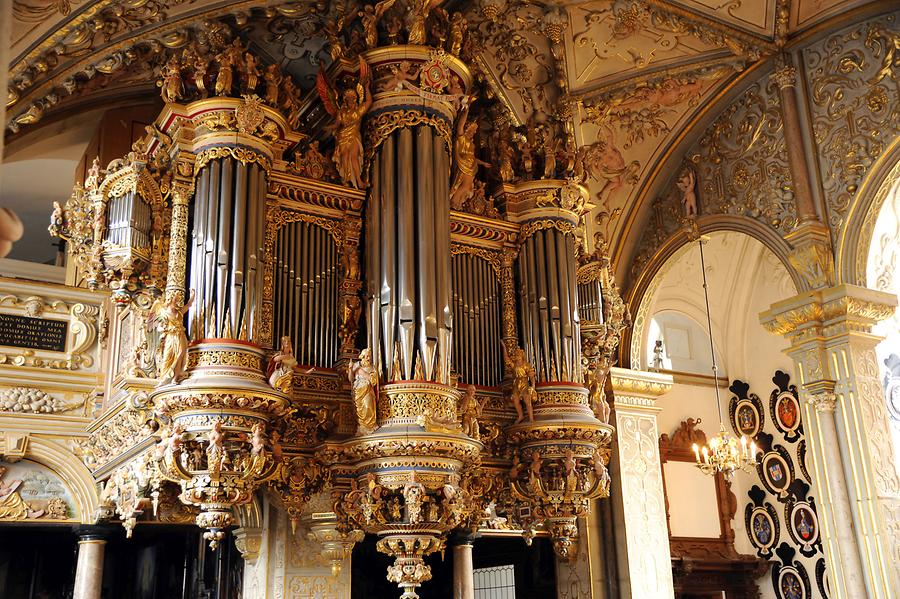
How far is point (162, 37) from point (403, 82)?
2.28 meters

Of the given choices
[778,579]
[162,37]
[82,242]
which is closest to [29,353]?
[82,242]

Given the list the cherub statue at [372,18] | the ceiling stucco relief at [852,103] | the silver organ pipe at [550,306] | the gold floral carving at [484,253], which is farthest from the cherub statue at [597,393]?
the cherub statue at [372,18]

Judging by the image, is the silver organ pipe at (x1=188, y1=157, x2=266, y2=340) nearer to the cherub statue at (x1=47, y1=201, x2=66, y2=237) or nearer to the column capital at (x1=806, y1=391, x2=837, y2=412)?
the cherub statue at (x1=47, y1=201, x2=66, y2=237)

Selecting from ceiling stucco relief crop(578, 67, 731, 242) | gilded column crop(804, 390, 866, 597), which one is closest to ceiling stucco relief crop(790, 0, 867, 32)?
ceiling stucco relief crop(578, 67, 731, 242)

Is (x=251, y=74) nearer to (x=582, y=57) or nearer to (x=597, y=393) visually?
(x=582, y=57)

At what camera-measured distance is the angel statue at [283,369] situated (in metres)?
6.97

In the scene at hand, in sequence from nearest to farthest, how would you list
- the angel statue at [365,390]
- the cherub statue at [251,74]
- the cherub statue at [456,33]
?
the angel statue at [365,390] < the cherub statue at [251,74] < the cherub statue at [456,33]

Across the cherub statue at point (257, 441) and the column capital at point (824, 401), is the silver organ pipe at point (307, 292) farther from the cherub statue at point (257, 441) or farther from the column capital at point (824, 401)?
the column capital at point (824, 401)

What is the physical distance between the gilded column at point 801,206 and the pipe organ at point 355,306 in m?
2.00

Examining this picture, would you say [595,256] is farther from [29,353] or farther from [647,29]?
[29,353]

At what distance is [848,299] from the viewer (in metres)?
8.97

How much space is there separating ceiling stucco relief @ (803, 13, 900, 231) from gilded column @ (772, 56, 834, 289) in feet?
0.51

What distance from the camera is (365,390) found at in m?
7.19

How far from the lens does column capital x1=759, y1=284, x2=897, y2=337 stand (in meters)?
8.98
